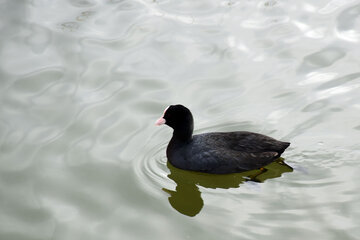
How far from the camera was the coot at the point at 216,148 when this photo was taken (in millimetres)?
6973

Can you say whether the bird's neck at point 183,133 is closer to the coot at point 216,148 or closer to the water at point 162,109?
the coot at point 216,148

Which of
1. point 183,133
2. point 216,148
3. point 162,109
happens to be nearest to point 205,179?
Answer: point 216,148

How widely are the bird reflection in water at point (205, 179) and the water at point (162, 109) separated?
0.02m

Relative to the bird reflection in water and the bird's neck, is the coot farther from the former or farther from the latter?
the bird reflection in water

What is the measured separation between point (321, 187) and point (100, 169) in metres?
2.66

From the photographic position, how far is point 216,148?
7023 millimetres

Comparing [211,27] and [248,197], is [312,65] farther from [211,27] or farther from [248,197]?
[248,197]

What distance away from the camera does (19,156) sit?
7.37 metres

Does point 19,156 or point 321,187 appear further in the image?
point 19,156

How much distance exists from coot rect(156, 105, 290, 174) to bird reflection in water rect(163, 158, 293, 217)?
0.11m

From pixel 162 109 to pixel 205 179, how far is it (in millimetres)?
1584

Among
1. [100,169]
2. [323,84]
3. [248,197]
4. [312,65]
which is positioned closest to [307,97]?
[323,84]

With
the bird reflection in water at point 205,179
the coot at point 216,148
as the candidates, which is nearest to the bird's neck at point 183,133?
the coot at point 216,148

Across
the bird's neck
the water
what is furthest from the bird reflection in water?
the bird's neck
